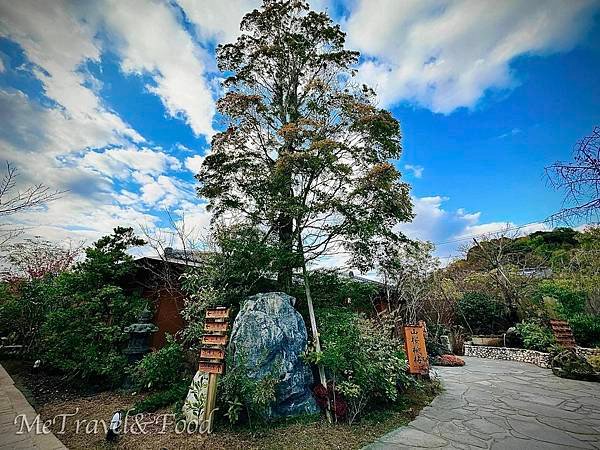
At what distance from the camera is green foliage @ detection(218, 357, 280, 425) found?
3.75 meters

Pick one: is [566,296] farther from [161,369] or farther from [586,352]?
[161,369]

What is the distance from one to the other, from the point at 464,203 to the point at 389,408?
809cm

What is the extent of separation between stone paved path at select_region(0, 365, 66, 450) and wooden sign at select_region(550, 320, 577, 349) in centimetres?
1117

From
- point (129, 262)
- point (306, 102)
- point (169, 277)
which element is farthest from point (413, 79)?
point (129, 262)

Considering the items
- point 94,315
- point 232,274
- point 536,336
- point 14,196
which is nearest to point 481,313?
point 536,336

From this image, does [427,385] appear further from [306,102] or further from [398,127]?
[306,102]

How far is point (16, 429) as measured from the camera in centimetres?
370

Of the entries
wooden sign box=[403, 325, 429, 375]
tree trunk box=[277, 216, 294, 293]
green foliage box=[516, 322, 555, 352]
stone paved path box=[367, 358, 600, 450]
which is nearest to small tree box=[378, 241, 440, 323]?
wooden sign box=[403, 325, 429, 375]

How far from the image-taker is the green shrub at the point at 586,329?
8828 mm

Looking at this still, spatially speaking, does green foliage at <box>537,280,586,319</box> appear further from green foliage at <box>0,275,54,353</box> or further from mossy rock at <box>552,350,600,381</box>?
green foliage at <box>0,275,54,353</box>

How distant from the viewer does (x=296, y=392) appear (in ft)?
14.1

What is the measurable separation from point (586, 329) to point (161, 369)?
1224cm

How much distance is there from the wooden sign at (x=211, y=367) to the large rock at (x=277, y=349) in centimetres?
36

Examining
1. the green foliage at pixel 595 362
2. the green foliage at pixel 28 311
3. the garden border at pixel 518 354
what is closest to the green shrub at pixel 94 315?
the green foliage at pixel 28 311
